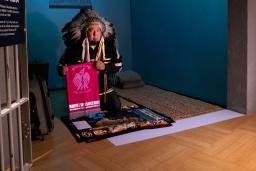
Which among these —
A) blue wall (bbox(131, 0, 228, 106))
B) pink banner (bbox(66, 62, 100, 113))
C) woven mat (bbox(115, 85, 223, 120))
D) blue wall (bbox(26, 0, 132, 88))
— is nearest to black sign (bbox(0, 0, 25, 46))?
pink banner (bbox(66, 62, 100, 113))

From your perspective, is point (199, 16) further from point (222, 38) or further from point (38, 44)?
point (38, 44)

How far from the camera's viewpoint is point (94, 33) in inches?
122

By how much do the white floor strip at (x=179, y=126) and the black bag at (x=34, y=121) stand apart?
22.1 inches

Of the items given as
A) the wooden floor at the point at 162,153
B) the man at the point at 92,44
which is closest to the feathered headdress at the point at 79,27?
the man at the point at 92,44

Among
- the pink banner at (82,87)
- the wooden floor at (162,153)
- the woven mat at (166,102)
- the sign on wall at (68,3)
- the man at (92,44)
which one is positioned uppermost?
the sign on wall at (68,3)

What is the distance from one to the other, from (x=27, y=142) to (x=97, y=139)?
621 mm

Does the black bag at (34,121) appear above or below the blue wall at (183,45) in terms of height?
below

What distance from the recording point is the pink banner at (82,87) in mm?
3014

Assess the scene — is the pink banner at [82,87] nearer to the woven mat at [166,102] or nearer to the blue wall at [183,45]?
the woven mat at [166,102]

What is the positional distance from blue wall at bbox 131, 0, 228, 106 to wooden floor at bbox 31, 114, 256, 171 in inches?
37.3

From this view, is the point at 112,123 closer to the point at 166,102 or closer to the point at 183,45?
the point at 166,102

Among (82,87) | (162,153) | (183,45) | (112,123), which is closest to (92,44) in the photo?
(82,87)

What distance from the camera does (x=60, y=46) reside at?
4332 mm

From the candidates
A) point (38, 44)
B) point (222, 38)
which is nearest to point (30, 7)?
point (38, 44)
